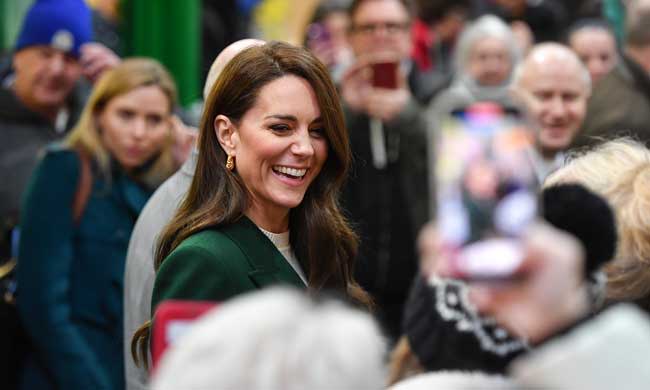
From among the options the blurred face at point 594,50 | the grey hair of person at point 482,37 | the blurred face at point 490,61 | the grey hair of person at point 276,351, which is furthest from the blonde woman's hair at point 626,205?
the blurred face at point 594,50

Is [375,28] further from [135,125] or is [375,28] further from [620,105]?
[135,125]

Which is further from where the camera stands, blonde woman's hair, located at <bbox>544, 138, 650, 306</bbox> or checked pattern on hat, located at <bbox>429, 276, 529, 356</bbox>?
blonde woman's hair, located at <bbox>544, 138, 650, 306</bbox>

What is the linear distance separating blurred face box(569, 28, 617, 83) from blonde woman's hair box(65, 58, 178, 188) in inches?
141

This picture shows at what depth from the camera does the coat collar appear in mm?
3465

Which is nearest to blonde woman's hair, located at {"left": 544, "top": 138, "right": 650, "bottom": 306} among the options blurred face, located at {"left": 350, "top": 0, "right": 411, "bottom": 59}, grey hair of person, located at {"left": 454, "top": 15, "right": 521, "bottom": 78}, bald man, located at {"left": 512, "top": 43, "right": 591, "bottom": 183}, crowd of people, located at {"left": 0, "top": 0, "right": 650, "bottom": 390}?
crowd of people, located at {"left": 0, "top": 0, "right": 650, "bottom": 390}

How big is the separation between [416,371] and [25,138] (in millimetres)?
3088

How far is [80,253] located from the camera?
5129 mm

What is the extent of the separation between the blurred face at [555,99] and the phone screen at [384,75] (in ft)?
2.23

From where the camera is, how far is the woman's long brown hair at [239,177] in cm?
359

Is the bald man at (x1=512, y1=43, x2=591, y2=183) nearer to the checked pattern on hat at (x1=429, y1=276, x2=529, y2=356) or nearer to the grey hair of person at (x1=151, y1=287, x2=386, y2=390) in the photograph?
the checked pattern on hat at (x1=429, y1=276, x2=529, y2=356)

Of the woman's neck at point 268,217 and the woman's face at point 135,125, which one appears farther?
the woman's face at point 135,125

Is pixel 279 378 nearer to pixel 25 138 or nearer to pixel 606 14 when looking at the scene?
pixel 25 138

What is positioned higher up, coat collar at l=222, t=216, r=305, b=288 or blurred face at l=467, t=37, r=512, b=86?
coat collar at l=222, t=216, r=305, b=288

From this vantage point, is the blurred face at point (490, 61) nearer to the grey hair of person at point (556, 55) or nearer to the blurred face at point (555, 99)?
the grey hair of person at point (556, 55)
